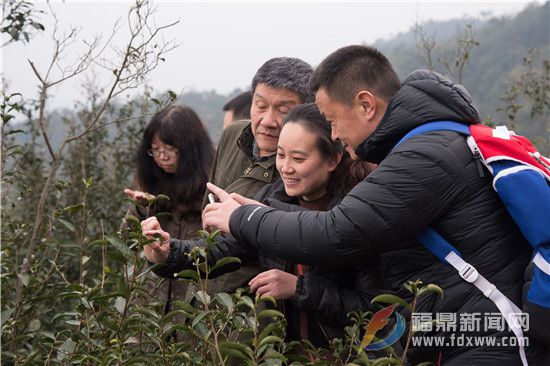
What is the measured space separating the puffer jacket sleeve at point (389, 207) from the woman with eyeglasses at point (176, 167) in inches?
69.7

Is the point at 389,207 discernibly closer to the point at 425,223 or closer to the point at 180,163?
the point at 425,223

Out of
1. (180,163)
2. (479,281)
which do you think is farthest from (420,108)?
(180,163)

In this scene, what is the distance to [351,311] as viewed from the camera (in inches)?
101

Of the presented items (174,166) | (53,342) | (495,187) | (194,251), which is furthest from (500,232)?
(174,166)

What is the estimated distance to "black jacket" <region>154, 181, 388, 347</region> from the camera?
8.59ft

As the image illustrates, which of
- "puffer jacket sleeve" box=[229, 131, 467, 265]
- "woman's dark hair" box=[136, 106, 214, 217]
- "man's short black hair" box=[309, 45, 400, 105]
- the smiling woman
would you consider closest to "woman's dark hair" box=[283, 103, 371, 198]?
the smiling woman

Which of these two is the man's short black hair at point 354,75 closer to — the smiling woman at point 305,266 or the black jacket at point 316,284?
the smiling woman at point 305,266

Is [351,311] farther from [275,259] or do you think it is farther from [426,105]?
[426,105]

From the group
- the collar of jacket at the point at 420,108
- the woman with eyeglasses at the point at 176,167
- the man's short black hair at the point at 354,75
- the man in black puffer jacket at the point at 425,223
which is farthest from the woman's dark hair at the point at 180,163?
the collar of jacket at the point at 420,108

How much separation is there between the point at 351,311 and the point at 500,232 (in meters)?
0.57

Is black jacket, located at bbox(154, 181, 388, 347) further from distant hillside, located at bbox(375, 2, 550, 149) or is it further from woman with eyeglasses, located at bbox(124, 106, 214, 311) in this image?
distant hillside, located at bbox(375, 2, 550, 149)

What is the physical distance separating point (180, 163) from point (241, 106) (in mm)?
876

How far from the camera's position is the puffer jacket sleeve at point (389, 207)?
2156mm

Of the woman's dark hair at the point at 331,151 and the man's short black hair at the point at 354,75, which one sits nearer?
the man's short black hair at the point at 354,75
